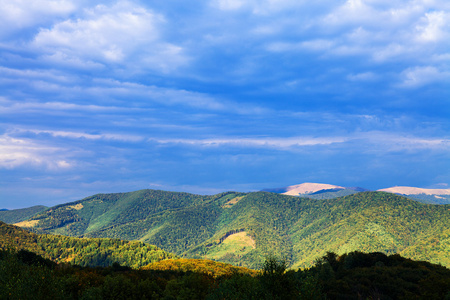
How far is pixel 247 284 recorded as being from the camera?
85.9 metres

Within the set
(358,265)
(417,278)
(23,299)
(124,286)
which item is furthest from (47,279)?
(358,265)

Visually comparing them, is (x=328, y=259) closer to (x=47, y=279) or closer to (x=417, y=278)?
(x=417, y=278)

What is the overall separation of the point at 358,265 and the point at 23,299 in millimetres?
151143

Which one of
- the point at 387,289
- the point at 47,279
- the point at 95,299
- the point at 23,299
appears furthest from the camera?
the point at 387,289

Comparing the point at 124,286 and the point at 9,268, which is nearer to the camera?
the point at 9,268

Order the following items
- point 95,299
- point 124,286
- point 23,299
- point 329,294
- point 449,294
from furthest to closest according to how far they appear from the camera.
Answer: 1. point 329,294
2. point 124,286
3. point 449,294
4. point 95,299
5. point 23,299

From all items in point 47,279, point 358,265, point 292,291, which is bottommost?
point 358,265

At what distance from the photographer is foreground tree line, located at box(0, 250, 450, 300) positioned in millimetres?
50125

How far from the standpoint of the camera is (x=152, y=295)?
292 feet

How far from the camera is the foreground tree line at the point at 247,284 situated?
164 feet

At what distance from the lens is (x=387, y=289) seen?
337 feet

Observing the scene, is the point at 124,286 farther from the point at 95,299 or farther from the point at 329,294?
the point at 329,294

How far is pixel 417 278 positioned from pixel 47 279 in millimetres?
123198

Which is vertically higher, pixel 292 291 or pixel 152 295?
pixel 292 291
